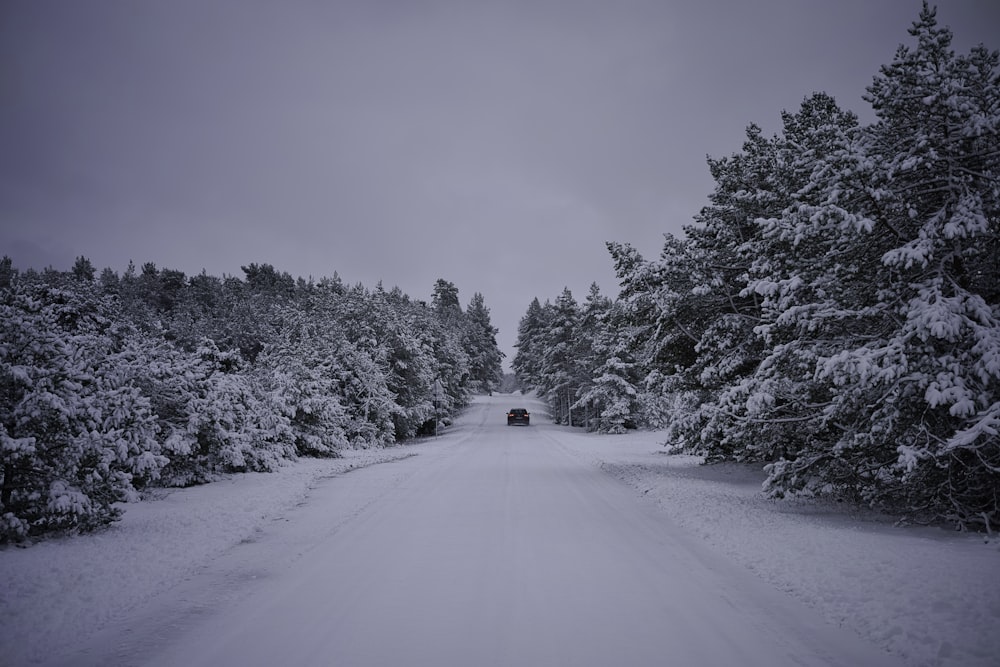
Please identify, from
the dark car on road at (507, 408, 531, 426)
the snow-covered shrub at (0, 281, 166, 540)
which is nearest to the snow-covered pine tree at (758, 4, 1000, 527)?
the snow-covered shrub at (0, 281, 166, 540)

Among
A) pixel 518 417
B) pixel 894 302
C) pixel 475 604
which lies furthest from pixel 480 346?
pixel 475 604

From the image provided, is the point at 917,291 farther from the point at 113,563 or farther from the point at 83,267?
the point at 83,267

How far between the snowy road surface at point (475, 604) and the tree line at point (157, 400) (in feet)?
9.77

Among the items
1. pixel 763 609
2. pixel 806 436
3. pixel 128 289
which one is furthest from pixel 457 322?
pixel 763 609

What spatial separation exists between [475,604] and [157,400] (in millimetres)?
11594

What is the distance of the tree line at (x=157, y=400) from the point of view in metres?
7.48

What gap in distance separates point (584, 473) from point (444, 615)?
37.4 feet

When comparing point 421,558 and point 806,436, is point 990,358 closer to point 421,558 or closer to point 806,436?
point 806,436

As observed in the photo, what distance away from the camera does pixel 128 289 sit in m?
70.0

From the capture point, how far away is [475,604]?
5.25 metres

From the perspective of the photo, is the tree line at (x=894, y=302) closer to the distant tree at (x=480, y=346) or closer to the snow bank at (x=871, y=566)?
the snow bank at (x=871, y=566)

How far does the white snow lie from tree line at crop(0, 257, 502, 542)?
34.9 inches

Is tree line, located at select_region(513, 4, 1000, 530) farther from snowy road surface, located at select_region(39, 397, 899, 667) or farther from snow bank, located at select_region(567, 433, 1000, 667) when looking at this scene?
snowy road surface, located at select_region(39, 397, 899, 667)

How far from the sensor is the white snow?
4.52 meters
